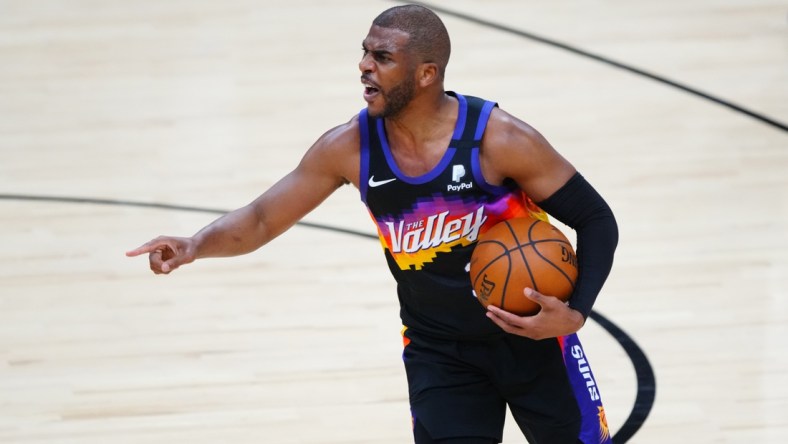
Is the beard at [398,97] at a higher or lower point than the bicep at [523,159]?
higher

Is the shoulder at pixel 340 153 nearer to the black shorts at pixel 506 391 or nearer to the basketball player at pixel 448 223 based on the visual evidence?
the basketball player at pixel 448 223

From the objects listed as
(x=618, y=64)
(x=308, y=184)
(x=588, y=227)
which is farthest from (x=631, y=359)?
(x=618, y=64)

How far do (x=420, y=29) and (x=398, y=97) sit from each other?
0.21 metres

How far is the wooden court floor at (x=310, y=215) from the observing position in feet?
19.6

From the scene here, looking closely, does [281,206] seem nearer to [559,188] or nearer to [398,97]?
[398,97]

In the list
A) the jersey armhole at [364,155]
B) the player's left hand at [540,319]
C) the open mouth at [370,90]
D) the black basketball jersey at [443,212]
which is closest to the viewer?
the player's left hand at [540,319]

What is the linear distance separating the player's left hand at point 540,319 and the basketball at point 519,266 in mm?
63

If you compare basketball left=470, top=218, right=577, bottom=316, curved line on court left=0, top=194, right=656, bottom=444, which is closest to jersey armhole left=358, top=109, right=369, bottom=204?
basketball left=470, top=218, right=577, bottom=316

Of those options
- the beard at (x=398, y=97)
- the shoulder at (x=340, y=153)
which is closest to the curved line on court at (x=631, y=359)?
the shoulder at (x=340, y=153)

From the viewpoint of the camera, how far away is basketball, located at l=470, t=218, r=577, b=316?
3832mm

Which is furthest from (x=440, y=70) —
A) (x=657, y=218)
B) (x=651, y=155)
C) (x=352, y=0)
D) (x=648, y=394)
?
(x=352, y=0)

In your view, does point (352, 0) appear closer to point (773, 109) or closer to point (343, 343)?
point (773, 109)

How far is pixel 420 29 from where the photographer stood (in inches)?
152

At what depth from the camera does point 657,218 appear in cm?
777
